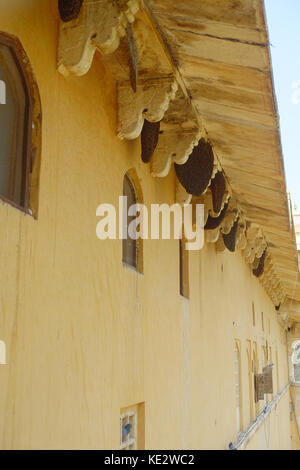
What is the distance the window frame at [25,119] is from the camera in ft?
8.93

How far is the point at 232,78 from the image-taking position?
4.14 meters

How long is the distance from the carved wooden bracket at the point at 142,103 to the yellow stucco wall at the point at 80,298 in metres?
0.07

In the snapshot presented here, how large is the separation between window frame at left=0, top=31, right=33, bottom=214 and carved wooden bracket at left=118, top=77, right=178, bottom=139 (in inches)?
45.8

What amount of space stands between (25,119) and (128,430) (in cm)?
233

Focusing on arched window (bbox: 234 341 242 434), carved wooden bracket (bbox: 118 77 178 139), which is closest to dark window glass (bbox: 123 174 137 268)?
carved wooden bracket (bbox: 118 77 178 139)

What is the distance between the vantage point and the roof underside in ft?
11.2

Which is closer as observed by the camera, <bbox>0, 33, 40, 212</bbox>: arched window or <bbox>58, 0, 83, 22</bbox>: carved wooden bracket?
<bbox>0, 33, 40, 212</bbox>: arched window

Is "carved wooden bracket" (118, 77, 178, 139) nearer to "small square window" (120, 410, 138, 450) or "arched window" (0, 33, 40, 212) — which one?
"arched window" (0, 33, 40, 212)

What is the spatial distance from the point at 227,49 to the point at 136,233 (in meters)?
1.52

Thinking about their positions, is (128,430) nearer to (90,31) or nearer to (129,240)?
(129,240)

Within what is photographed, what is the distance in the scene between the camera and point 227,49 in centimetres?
375
